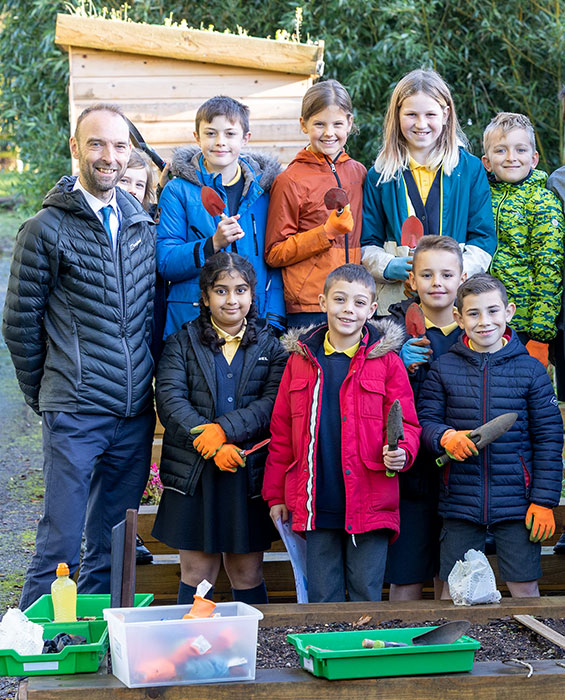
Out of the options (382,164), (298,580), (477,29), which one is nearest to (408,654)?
(298,580)

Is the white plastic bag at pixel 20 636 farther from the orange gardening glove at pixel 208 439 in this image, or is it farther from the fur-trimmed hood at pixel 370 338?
the fur-trimmed hood at pixel 370 338

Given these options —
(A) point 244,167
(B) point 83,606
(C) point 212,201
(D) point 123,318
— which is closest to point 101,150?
(C) point 212,201

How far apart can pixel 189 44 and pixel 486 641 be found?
5.29 m

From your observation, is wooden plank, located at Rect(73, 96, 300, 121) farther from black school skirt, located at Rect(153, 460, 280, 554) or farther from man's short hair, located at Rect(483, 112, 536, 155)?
black school skirt, located at Rect(153, 460, 280, 554)

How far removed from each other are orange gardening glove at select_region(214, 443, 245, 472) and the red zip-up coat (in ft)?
0.38

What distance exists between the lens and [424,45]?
8367mm

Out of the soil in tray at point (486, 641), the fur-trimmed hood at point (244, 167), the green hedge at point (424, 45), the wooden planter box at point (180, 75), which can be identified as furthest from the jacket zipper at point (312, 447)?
the green hedge at point (424, 45)

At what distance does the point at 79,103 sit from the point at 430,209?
3854mm

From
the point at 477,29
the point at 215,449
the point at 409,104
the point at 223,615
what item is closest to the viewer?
the point at 223,615

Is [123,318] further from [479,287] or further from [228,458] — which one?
[479,287]

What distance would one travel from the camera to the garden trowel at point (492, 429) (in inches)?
129

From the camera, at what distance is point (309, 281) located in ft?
13.3

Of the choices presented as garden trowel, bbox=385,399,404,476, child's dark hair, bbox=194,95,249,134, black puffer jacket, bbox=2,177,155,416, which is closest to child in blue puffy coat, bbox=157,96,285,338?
child's dark hair, bbox=194,95,249,134

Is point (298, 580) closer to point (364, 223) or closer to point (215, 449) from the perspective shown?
point (215, 449)
